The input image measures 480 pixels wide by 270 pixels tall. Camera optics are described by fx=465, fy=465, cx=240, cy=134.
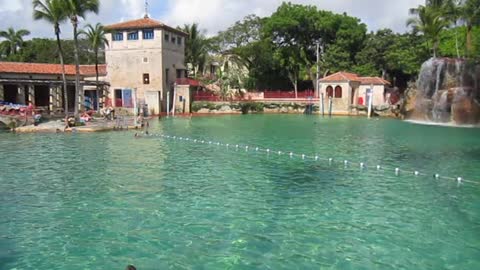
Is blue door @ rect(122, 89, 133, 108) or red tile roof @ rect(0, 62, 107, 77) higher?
red tile roof @ rect(0, 62, 107, 77)

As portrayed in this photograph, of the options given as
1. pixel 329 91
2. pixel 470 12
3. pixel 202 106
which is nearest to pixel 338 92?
pixel 329 91

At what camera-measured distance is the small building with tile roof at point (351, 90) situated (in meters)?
56.0

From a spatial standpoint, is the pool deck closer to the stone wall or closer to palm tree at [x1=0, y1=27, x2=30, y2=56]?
the stone wall

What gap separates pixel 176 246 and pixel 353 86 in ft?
163

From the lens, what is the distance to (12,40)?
70.5m

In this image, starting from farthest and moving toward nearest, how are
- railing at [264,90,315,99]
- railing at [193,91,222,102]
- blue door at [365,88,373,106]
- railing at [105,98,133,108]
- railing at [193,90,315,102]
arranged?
railing at [264,90,315,99] < railing at [193,90,315,102] < railing at [193,91,222,102] < railing at [105,98,133,108] < blue door at [365,88,373,106]

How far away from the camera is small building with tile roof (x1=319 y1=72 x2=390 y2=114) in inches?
2206

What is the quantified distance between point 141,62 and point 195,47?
1343 cm

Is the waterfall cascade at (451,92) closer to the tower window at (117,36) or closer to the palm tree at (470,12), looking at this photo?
the palm tree at (470,12)

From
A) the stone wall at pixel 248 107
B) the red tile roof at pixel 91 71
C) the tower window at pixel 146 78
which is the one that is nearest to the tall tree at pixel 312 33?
the stone wall at pixel 248 107

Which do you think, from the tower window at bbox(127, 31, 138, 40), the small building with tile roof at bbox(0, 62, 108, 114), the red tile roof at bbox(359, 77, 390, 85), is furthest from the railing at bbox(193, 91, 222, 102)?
the red tile roof at bbox(359, 77, 390, 85)

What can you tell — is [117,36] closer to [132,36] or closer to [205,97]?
[132,36]

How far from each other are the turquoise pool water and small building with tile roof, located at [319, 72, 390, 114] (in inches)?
1288

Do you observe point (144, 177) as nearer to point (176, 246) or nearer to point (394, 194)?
point (176, 246)
